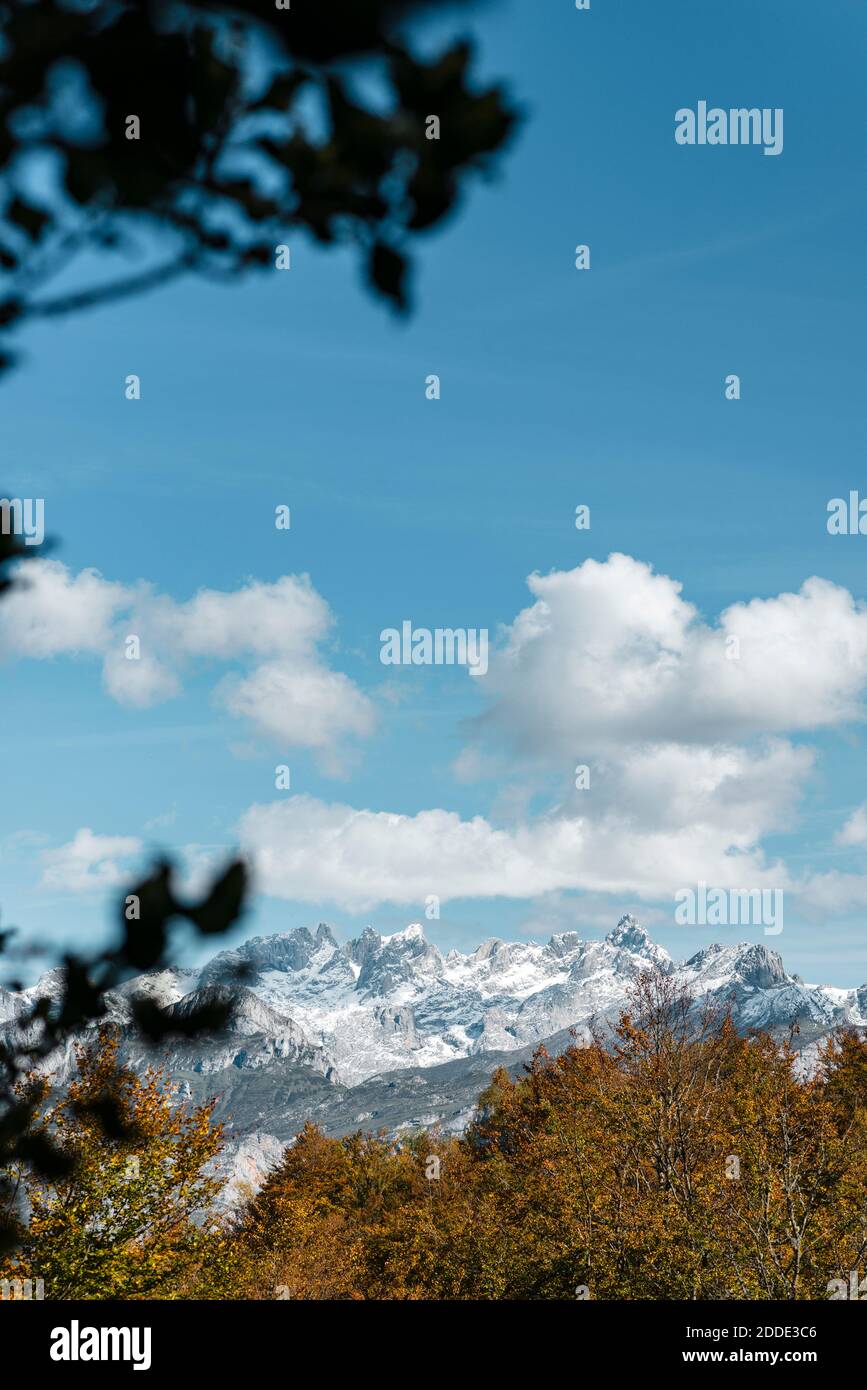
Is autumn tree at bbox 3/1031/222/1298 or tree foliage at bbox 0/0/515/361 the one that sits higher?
tree foliage at bbox 0/0/515/361

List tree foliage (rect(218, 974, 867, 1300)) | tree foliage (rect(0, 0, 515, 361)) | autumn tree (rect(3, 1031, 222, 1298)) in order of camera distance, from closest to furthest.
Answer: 1. tree foliage (rect(0, 0, 515, 361))
2. tree foliage (rect(218, 974, 867, 1300))
3. autumn tree (rect(3, 1031, 222, 1298))

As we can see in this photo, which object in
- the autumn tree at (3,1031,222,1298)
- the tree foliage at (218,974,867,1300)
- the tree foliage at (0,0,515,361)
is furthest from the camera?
the autumn tree at (3,1031,222,1298)

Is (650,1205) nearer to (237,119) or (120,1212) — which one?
(120,1212)

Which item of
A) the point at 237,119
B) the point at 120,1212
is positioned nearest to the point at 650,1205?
the point at 120,1212

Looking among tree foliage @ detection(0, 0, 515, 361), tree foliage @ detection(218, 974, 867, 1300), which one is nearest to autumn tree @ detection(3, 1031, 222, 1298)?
tree foliage @ detection(218, 974, 867, 1300)

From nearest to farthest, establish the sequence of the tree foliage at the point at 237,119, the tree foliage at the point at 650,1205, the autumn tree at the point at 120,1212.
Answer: the tree foliage at the point at 237,119
the tree foliage at the point at 650,1205
the autumn tree at the point at 120,1212

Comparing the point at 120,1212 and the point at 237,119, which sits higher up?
the point at 237,119

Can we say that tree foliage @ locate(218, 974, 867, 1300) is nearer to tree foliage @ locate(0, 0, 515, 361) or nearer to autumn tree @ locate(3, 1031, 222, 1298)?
autumn tree @ locate(3, 1031, 222, 1298)

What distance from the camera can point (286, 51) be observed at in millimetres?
2691

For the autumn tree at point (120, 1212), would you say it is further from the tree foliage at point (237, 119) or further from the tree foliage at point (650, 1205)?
the tree foliage at point (237, 119)

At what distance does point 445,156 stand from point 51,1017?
3062 mm

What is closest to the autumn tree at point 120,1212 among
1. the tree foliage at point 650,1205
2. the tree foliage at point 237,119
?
the tree foliage at point 650,1205

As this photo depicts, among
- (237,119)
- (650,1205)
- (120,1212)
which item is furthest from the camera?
(120,1212)
